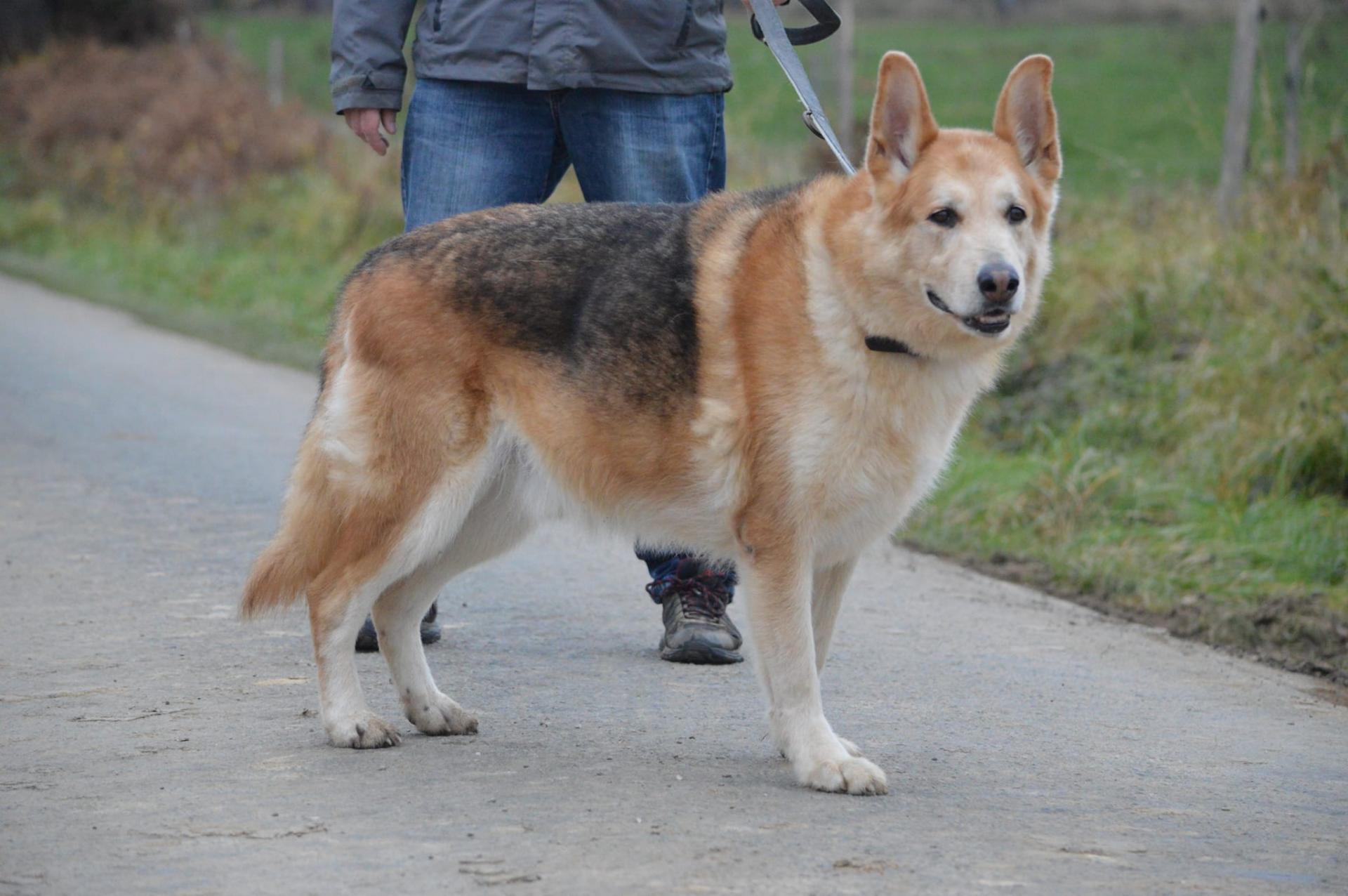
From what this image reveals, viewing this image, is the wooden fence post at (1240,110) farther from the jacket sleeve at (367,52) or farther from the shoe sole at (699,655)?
the jacket sleeve at (367,52)

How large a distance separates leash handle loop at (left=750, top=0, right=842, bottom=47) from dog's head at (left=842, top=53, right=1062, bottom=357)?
4.05 feet

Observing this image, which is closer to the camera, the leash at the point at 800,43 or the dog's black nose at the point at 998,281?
the dog's black nose at the point at 998,281

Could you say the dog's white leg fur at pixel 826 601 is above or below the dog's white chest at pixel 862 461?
below

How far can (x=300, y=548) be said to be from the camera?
4168 millimetres

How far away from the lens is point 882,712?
458cm

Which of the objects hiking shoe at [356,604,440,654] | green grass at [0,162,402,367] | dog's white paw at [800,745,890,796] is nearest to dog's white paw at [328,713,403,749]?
hiking shoe at [356,604,440,654]

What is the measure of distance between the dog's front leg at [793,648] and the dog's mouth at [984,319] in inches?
26.2

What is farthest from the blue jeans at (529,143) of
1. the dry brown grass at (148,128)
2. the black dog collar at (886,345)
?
the dry brown grass at (148,128)

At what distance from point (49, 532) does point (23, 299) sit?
8.29 metres

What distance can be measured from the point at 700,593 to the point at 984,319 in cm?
176

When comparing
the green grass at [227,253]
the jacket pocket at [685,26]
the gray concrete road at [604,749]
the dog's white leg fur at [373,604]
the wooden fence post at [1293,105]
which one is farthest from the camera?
the green grass at [227,253]

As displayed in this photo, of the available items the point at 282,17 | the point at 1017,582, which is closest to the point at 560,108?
the point at 1017,582

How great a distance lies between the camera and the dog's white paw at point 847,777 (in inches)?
148

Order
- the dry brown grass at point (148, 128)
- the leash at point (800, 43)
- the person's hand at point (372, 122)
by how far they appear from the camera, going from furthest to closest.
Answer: the dry brown grass at point (148, 128)
the person's hand at point (372, 122)
the leash at point (800, 43)
